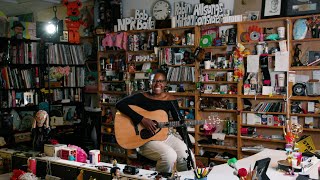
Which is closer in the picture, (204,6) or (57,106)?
(204,6)

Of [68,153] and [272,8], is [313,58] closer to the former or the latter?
[272,8]

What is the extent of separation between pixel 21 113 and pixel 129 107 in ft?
10.2

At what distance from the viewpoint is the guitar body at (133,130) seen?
12.1 ft

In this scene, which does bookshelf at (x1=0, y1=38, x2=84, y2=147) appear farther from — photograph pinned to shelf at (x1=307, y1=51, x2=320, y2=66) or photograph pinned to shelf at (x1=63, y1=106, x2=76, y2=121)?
photograph pinned to shelf at (x1=307, y1=51, x2=320, y2=66)

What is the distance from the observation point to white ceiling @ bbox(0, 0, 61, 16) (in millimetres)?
7252

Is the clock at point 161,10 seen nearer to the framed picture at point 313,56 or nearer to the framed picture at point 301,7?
the framed picture at point 301,7

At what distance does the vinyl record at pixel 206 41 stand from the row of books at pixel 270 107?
3.81 ft

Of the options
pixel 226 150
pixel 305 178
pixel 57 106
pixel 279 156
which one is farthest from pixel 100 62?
pixel 305 178

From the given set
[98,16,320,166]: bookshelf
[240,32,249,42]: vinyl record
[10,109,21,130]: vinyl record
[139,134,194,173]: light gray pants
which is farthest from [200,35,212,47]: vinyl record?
[10,109,21,130]: vinyl record

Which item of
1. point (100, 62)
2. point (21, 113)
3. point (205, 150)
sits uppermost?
point (100, 62)

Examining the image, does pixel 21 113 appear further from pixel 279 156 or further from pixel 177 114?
pixel 279 156

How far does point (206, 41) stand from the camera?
542cm

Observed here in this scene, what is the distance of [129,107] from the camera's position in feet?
12.5

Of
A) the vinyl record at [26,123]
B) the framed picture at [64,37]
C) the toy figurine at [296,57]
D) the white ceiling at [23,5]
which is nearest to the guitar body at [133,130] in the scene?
the toy figurine at [296,57]
